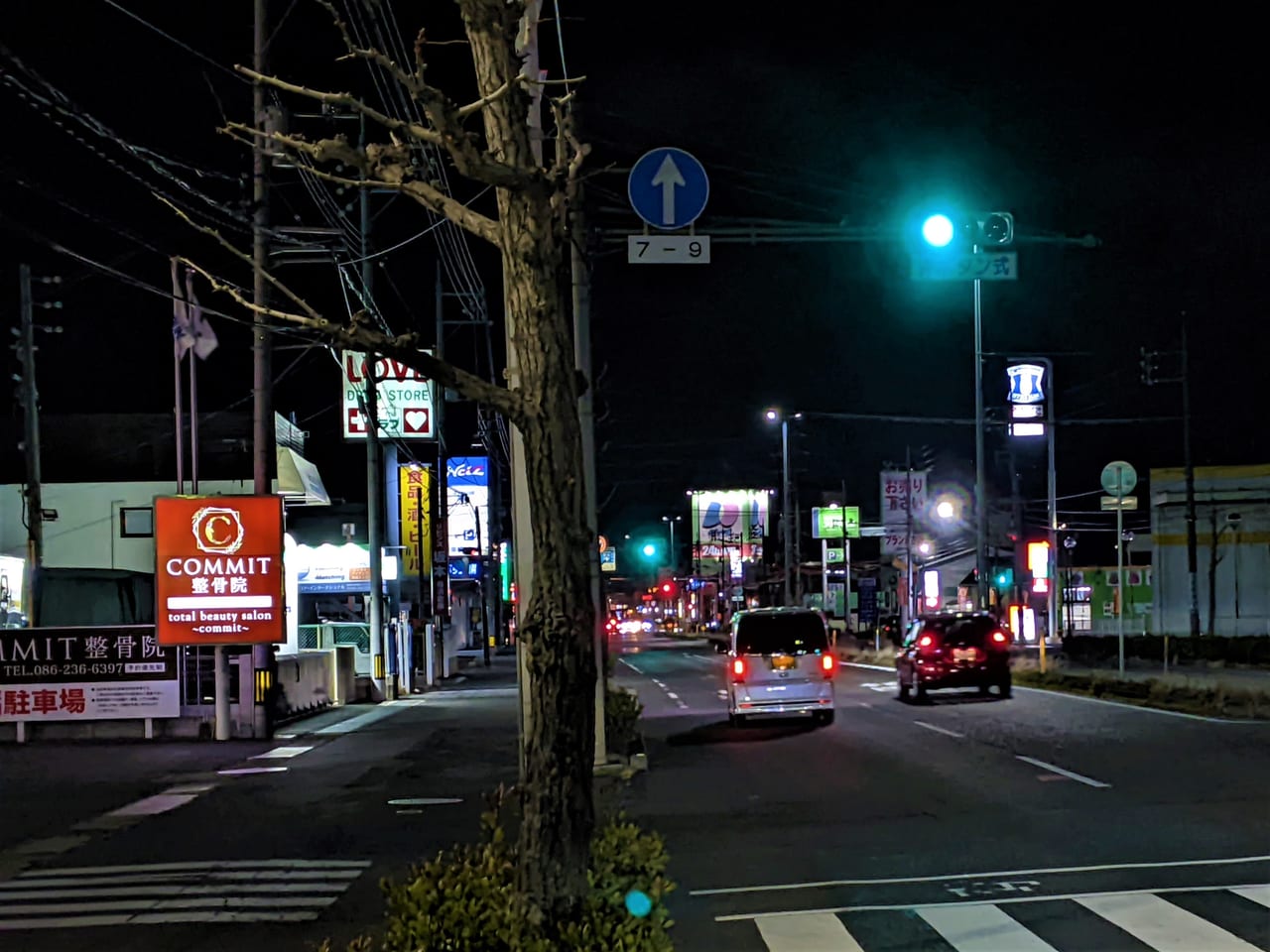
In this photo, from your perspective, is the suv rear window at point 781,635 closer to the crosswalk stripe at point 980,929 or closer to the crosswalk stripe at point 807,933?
the crosswalk stripe at point 980,929

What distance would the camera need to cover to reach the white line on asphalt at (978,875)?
9836 millimetres

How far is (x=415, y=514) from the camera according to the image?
4284 centimetres

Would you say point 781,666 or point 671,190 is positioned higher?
point 671,190

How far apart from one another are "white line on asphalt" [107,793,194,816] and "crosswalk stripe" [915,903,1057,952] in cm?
941

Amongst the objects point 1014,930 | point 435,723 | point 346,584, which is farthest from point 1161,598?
point 1014,930

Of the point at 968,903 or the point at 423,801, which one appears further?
the point at 423,801

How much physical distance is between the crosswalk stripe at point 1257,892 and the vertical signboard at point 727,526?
308 ft

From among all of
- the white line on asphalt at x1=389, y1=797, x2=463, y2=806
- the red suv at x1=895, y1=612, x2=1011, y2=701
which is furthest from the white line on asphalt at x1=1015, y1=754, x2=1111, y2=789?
the red suv at x1=895, y1=612, x2=1011, y2=701

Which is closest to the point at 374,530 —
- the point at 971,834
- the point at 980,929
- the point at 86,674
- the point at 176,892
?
the point at 86,674

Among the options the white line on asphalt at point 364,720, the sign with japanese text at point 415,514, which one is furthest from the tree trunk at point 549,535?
the sign with japanese text at point 415,514

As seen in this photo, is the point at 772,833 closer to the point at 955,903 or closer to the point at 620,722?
the point at 955,903

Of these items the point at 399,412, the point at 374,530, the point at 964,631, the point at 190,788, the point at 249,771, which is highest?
the point at 399,412

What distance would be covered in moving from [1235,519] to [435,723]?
3489cm

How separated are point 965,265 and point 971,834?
18.5ft
